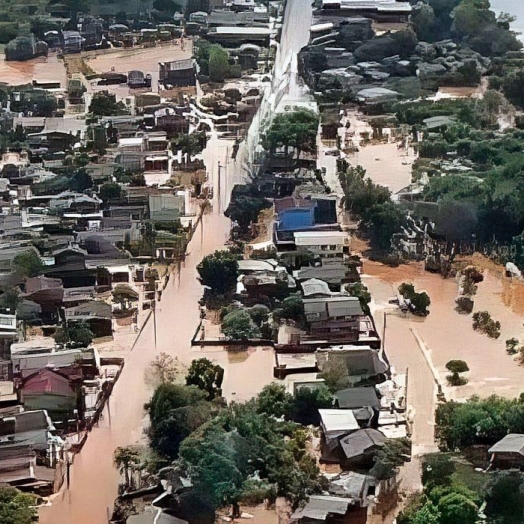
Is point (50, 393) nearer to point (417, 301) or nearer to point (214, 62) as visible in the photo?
point (417, 301)

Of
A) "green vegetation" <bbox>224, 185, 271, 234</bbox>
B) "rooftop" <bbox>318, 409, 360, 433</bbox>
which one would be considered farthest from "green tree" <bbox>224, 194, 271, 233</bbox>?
"rooftop" <bbox>318, 409, 360, 433</bbox>

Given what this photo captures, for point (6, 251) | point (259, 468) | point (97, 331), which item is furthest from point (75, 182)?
point (259, 468)

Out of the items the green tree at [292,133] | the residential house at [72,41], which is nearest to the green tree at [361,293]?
the green tree at [292,133]

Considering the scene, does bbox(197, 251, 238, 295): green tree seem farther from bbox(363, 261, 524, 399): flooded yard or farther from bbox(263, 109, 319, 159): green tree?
bbox(263, 109, 319, 159): green tree

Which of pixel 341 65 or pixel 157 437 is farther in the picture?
pixel 341 65

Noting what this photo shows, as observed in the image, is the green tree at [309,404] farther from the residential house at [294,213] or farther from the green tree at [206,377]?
the residential house at [294,213]

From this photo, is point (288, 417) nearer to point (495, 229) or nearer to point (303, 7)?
point (495, 229)

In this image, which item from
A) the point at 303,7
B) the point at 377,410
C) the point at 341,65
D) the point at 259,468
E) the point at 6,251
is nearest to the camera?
the point at 259,468
